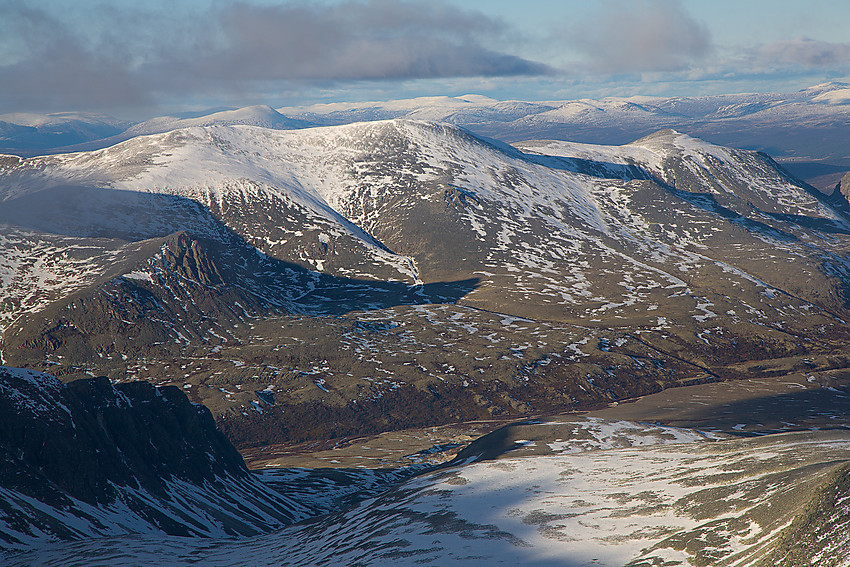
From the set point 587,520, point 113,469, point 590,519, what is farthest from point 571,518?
point 113,469

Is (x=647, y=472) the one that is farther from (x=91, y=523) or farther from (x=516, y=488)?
(x=91, y=523)

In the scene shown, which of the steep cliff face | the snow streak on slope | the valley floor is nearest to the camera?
the valley floor

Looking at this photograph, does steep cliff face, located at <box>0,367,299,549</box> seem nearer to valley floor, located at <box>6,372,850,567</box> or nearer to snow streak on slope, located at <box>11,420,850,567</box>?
valley floor, located at <box>6,372,850,567</box>

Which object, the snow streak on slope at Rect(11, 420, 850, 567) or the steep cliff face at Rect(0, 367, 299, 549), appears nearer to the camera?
the snow streak on slope at Rect(11, 420, 850, 567)

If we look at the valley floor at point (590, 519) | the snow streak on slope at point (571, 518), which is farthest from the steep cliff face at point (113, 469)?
the snow streak on slope at point (571, 518)

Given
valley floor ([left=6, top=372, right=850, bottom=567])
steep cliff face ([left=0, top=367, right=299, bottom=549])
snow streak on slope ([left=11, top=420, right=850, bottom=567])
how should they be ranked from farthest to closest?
steep cliff face ([left=0, top=367, right=299, bottom=549]) → snow streak on slope ([left=11, top=420, right=850, bottom=567]) → valley floor ([left=6, top=372, right=850, bottom=567])

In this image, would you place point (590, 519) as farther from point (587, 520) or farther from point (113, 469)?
point (113, 469)

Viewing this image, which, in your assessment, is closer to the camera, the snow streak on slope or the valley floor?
the valley floor

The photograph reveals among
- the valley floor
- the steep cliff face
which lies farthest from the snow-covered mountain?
the steep cliff face

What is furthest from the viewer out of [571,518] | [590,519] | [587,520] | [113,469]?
[113,469]
